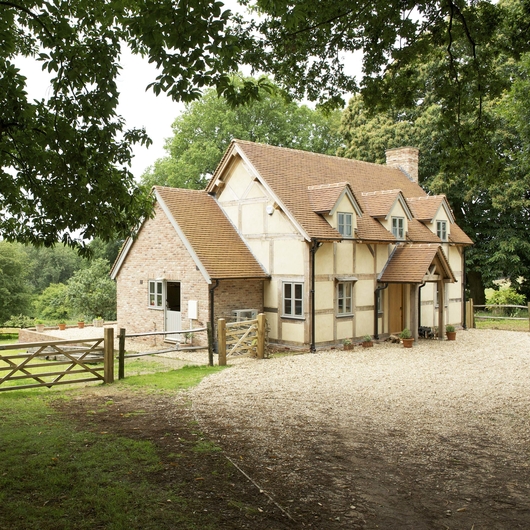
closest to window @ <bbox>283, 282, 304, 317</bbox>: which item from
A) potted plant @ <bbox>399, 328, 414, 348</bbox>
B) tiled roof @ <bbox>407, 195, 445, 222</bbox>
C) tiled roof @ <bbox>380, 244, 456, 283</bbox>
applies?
potted plant @ <bbox>399, 328, 414, 348</bbox>

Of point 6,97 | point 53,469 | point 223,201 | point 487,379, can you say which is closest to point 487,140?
point 487,379

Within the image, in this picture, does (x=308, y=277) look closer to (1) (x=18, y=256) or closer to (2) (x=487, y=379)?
(2) (x=487, y=379)

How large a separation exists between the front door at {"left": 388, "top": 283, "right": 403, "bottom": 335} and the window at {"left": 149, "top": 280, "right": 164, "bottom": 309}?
372 inches

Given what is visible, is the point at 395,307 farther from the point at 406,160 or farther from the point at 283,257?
the point at 406,160

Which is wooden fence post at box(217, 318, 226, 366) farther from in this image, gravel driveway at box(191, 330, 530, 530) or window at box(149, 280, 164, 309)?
window at box(149, 280, 164, 309)

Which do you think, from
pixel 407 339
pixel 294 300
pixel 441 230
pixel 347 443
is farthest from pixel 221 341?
pixel 441 230

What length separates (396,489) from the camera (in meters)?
7.35

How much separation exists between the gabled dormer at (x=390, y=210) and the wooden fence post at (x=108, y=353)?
1391 cm

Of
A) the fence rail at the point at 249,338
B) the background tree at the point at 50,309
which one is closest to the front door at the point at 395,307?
the fence rail at the point at 249,338

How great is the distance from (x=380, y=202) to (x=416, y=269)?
134 inches

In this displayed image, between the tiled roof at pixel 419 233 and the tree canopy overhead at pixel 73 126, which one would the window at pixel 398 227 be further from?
→ the tree canopy overhead at pixel 73 126

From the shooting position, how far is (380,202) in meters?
24.8

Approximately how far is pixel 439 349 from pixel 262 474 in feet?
50.9

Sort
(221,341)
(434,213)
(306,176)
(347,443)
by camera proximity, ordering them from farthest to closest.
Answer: (434,213), (306,176), (221,341), (347,443)
